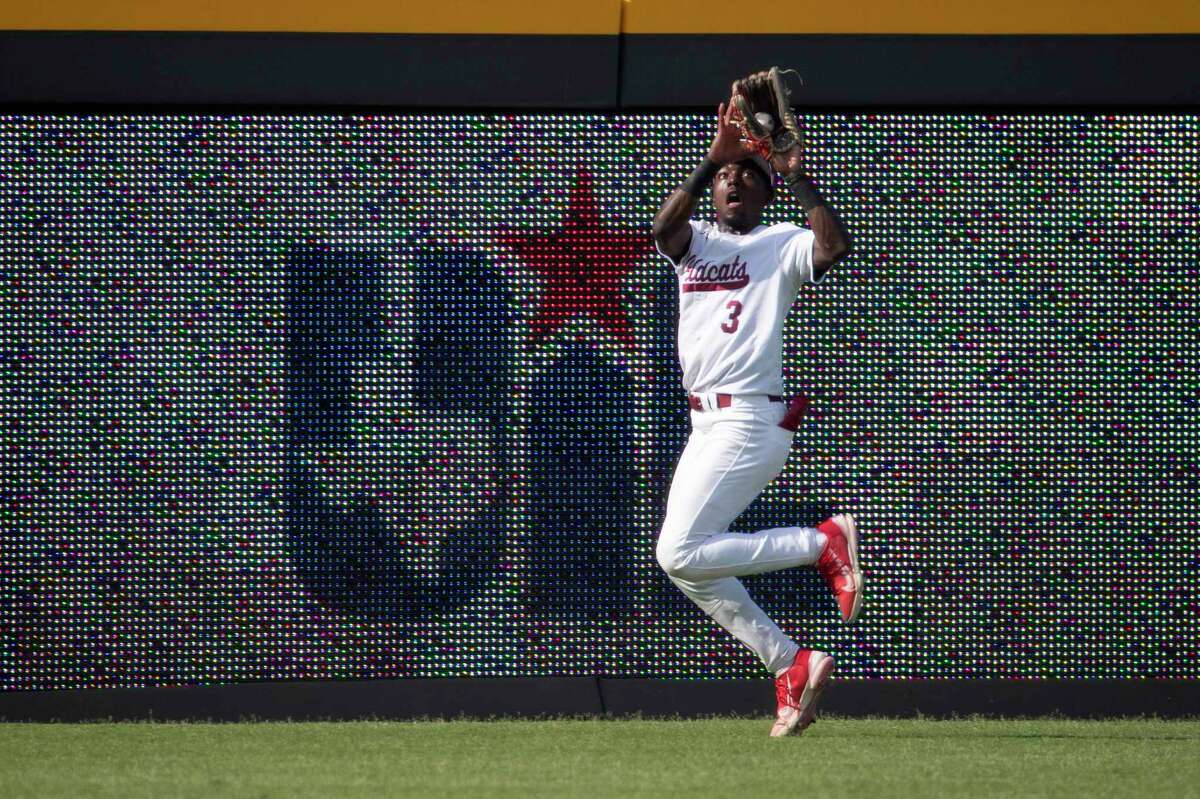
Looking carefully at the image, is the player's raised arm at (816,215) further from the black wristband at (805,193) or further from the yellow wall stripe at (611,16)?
the yellow wall stripe at (611,16)

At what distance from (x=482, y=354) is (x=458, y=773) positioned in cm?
188

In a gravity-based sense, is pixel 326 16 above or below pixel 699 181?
above

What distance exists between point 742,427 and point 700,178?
80 cm

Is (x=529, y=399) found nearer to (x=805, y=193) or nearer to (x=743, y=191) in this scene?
(x=743, y=191)

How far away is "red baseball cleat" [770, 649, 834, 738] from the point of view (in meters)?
4.95

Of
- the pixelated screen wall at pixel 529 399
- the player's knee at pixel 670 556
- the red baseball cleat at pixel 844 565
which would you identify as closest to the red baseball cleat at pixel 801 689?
the red baseball cleat at pixel 844 565

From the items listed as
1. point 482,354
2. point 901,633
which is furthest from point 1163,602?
point 482,354

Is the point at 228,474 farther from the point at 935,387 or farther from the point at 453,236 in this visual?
the point at 935,387

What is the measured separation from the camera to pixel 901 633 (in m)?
5.67

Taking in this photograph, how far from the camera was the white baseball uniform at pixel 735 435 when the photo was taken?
498 centimetres

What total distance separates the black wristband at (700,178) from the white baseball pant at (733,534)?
68 centimetres

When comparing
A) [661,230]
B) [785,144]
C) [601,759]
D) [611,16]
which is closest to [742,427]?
[661,230]

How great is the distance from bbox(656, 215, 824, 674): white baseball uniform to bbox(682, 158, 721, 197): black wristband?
0.27m

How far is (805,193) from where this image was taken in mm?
4852
